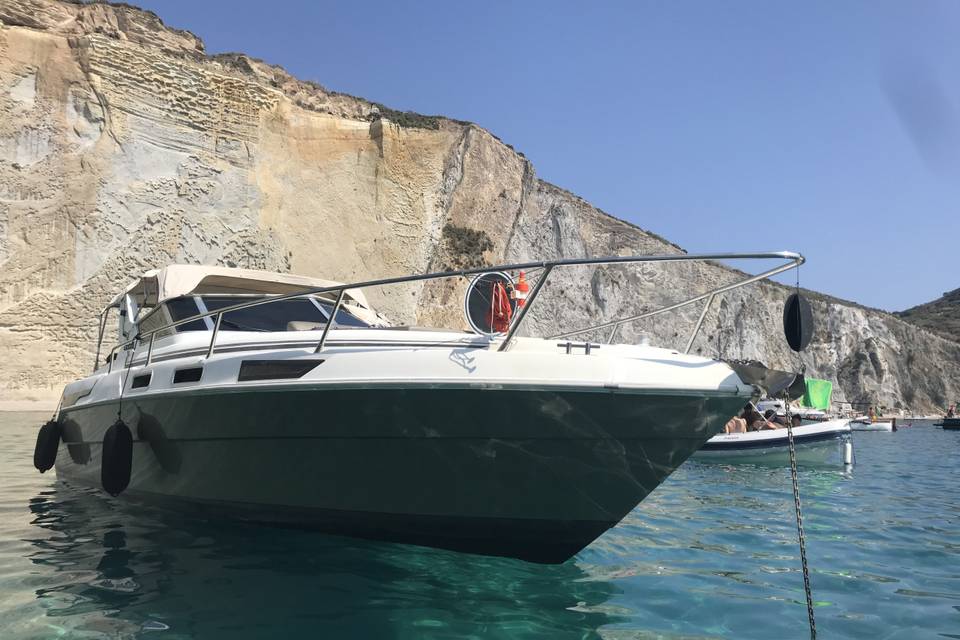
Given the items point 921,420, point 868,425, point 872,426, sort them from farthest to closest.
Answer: point 921,420 < point 868,425 < point 872,426

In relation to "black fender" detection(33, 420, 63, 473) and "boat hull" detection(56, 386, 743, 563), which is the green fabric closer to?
"boat hull" detection(56, 386, 743, 563)

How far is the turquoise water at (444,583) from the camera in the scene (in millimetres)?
3619

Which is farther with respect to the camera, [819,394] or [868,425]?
[868,425]

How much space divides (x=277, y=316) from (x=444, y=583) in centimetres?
273

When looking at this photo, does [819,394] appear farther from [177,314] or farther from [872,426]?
[177,314]

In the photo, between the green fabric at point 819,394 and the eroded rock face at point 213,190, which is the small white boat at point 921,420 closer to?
the eroded rock face at point 213,190

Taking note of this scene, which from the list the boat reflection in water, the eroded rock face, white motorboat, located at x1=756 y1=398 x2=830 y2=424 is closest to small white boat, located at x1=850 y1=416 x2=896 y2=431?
the eroded rock face

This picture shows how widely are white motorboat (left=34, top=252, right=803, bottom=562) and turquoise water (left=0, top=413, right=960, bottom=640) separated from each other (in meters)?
0.28

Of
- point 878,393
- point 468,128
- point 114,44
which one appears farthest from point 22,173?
point 878,393

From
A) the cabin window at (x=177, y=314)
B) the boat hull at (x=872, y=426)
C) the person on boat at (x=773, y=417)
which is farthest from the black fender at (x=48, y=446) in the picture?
the boat hull at (x=872, y=426)

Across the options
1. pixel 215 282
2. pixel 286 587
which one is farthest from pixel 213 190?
pixel 286 587

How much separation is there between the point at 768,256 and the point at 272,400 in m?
3.13

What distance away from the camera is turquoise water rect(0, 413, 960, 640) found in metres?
3.62

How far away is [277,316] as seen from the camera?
5789 millimetres
